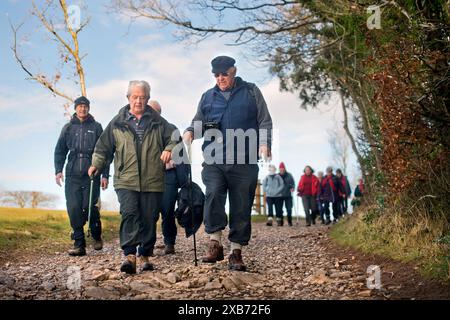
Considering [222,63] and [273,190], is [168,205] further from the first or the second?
[273,190]

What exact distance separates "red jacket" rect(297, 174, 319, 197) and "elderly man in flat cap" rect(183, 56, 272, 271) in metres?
11.1

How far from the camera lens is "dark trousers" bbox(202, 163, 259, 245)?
660 centimetres

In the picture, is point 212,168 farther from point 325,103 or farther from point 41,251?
point 325,103

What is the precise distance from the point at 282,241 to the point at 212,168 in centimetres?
496

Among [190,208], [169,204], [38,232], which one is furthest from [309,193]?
[190,208]

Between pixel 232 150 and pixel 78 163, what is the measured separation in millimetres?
3281

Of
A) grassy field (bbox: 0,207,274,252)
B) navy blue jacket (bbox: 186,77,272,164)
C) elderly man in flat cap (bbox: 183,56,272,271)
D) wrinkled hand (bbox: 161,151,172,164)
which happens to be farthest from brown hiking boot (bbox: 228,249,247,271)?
grassy field (bbox: 0,207,274,252)

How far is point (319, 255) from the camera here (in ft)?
29.1

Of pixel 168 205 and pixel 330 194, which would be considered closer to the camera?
pixel 168 205

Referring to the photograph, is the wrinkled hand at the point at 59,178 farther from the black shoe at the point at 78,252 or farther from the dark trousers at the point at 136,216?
the dark trousers at the point at 136,216

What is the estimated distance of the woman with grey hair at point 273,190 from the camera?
16.8 meters

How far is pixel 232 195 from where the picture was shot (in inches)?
263

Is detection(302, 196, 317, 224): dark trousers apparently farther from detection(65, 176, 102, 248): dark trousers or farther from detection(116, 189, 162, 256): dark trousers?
detection(116, 189, 162, 256): dark trousers
